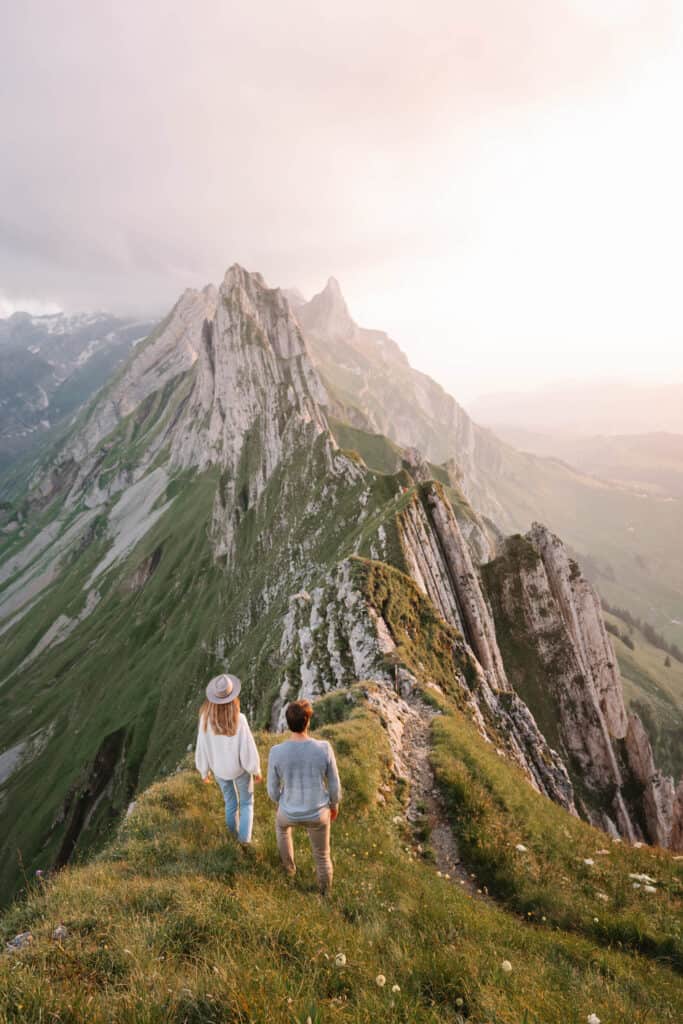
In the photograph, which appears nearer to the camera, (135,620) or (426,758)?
(426,758)

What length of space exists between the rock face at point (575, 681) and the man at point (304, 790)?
3972cm

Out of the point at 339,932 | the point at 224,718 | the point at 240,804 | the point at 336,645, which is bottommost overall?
the point at 336,645

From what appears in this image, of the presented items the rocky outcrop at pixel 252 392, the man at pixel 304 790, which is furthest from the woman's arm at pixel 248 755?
the rocky outcrop at pixel 252 392

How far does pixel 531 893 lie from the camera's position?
32.9 feet


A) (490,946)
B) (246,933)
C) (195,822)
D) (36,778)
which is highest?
(246,933)

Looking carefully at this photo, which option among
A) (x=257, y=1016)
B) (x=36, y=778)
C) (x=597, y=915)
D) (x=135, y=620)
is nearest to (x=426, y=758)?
(x=597, y=915)

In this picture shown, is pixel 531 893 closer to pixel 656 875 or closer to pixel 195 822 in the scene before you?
pixel 656 875

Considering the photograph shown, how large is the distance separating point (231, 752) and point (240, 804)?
1158 millimetres

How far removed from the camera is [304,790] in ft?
27.8

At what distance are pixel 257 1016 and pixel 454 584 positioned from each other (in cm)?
4422

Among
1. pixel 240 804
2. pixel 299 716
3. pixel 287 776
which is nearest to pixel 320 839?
pixel 287 776

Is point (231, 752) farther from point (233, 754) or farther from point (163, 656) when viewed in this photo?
point (163, 656)

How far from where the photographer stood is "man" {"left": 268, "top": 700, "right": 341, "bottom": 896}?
8387 mm

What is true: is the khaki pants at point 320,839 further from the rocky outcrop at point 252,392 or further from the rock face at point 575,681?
the rocky outcrop at point 252,392
